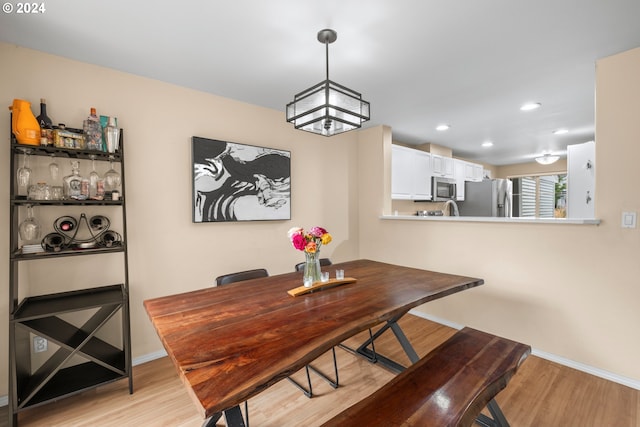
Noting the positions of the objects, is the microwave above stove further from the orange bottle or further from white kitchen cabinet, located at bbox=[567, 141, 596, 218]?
the orange bottle

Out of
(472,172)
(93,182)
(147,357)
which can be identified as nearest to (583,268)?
(472,172)

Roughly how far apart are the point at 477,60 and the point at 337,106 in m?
1.34

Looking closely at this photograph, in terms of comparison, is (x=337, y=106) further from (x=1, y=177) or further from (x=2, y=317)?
(x=2, y=317)

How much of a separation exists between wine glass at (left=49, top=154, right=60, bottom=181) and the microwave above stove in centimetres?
447

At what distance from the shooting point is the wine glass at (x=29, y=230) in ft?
6.24

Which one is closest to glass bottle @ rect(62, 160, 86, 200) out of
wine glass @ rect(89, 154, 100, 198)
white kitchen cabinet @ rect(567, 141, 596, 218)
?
wine glass @ rect(89, 154, 100, 198)

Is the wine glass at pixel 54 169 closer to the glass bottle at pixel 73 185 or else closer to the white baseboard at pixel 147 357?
the glass bottle at pixel 73 185

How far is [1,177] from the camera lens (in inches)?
75.0

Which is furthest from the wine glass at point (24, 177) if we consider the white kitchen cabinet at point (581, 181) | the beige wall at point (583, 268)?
the white kitchen cabinet at point (581, 181)

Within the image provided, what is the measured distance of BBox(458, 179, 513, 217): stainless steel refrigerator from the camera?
450 centimetres

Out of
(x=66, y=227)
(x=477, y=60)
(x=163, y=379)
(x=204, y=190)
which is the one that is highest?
(x=477, y=60)

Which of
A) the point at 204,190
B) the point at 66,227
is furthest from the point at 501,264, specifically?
the point at 66,227

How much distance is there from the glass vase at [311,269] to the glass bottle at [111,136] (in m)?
1.59

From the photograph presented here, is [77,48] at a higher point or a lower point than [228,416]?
higher
